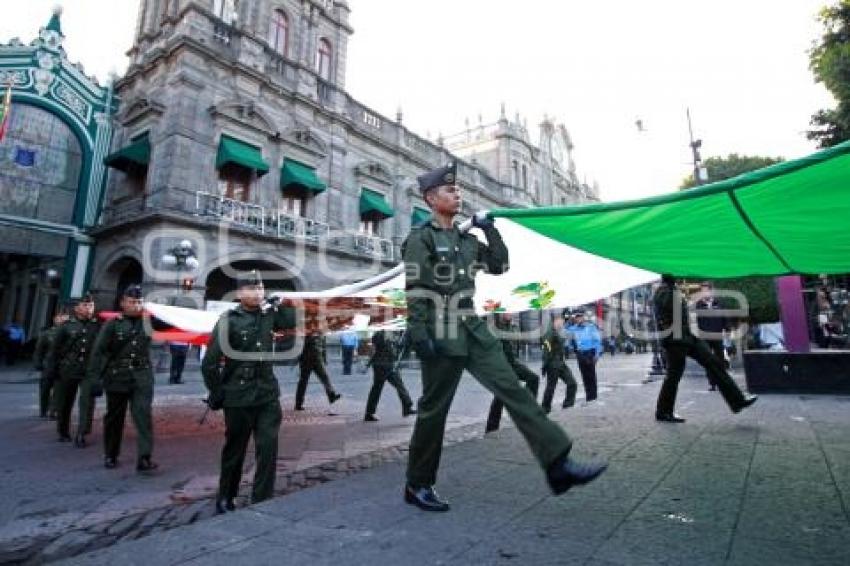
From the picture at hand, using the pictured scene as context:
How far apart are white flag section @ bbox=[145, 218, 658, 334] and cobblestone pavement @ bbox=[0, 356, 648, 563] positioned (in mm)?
1659

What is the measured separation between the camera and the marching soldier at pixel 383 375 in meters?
7.75

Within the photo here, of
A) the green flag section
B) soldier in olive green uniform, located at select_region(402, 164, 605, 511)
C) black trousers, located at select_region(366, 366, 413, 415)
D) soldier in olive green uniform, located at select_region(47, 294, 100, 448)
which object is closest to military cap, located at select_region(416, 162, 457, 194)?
soldier in olive green uniform, located at select_region(402, 164, 605, 511)

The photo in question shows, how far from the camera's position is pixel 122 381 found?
4871 millimetres

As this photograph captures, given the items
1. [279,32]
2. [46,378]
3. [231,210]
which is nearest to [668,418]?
[46,378]

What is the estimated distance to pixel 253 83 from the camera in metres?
17.5

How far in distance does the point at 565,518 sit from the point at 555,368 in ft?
19.5

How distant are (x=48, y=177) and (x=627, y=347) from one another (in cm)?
4271

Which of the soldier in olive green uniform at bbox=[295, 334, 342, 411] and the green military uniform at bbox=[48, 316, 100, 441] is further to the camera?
the soldier in olive green uniform at bbox=[295, 334, 342, 411]

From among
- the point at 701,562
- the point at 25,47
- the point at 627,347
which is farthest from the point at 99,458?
the point at 627,347

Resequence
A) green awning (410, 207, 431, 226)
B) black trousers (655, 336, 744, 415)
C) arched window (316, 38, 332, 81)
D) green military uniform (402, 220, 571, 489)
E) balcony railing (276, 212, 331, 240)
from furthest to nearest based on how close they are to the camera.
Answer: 1. green awning (410, 207, 431, 226)
2. arched window (316, 38, 332, 81)
3. balcony railing (276, 212, 331, 240)
4. black trousers (655, 336, 744, 415)
5. green military uniform (402, 220, 571, 489)

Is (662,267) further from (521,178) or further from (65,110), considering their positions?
(521,178)

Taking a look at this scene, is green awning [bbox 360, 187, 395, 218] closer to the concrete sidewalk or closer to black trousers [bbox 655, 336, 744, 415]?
black trousers [bbox 655, 336, 744, 415]

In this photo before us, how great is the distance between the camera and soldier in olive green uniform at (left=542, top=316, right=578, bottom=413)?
319 inches

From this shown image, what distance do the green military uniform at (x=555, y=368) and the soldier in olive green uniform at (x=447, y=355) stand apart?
17.3 ft
